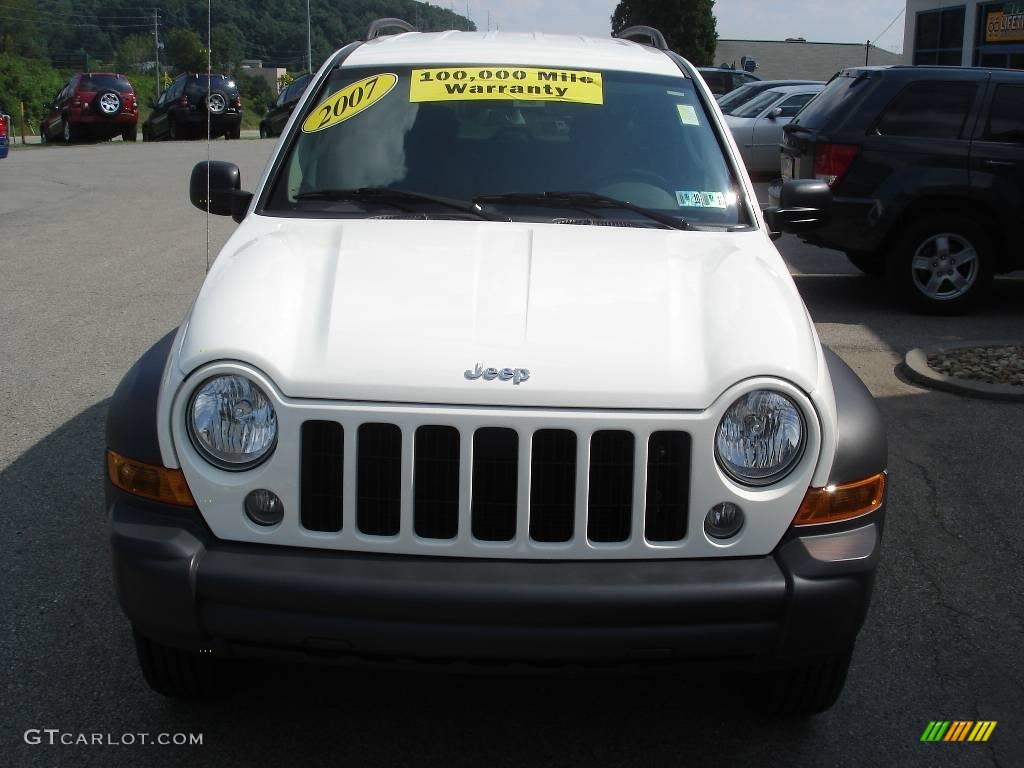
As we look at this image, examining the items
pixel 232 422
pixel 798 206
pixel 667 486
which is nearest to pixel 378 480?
pixel 232 422

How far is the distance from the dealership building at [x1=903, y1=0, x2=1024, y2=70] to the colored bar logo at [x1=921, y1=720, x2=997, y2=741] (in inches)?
955

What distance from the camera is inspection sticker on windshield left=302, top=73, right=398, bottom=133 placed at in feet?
14.1

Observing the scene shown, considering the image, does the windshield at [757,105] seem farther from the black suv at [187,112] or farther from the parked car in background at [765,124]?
the black suv at [187,112]

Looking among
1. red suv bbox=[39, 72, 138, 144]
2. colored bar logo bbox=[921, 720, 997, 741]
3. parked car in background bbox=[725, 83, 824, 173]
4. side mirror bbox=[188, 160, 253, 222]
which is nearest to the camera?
colored bar logo bbox=[921, 720, 997, 741]

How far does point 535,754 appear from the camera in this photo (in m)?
3.21

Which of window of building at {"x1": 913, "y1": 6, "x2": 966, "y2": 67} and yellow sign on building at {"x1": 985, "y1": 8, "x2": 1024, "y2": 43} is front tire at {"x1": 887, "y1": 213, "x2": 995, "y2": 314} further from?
window of building at {"x1": 913, "y1": 6, "x2": 966, "y2": 67}

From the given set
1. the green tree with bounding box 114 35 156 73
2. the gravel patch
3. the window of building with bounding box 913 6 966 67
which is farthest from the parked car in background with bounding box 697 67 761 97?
the green tree with bounding box 114 35 156 73

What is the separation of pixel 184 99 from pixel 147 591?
3145 centimetres

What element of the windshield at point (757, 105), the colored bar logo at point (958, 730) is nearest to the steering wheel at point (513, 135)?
the colored bar logo at point (958, 730)

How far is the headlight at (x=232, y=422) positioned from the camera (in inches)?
113

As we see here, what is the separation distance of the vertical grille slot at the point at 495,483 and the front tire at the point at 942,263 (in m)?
7.06

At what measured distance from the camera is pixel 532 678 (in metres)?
3.41

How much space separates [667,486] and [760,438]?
0.86ft

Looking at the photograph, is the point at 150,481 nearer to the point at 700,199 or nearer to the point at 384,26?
the point at 700,199
